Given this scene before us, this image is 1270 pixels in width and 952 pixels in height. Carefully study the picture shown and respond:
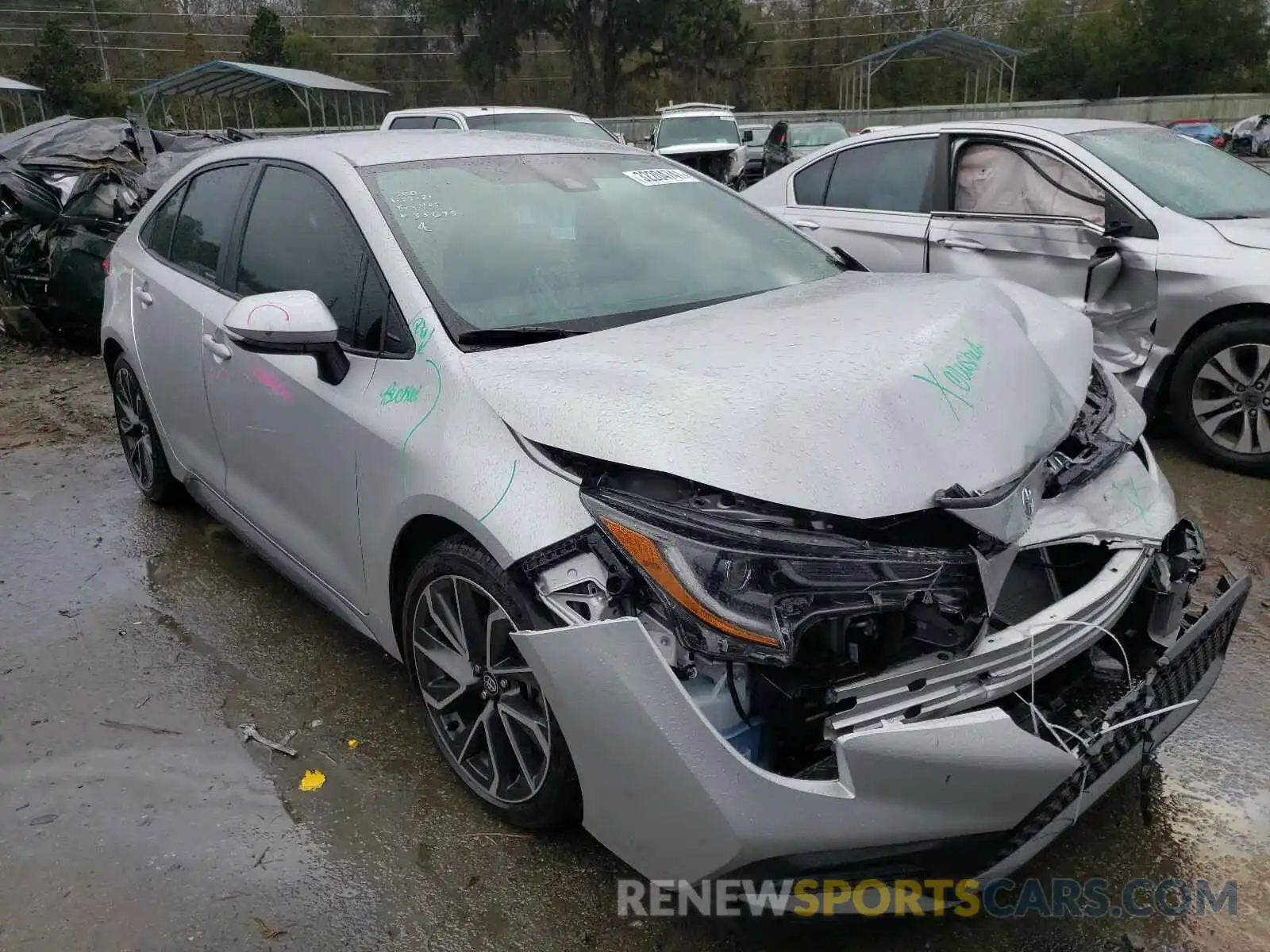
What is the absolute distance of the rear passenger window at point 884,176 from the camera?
575 centimetres

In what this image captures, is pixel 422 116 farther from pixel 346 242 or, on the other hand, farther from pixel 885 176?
pixel 346 242

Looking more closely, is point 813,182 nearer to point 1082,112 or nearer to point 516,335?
point 516,335

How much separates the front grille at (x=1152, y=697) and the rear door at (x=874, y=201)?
144 inches

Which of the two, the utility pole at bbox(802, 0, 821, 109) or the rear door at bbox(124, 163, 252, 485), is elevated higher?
the utility pole at bbox(802, 0, 821, 109)

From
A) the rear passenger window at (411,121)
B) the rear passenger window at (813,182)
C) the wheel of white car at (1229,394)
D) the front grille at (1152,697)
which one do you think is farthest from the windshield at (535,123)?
the front grille at (1152,697)

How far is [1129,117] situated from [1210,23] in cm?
953

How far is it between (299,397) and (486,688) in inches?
42.4

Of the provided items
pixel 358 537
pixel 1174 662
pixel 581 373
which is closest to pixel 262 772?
pixel 358 537

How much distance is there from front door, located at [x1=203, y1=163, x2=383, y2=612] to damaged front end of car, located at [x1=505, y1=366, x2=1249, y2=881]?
2.83ft

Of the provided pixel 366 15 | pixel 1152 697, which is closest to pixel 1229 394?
pixel 1152 697

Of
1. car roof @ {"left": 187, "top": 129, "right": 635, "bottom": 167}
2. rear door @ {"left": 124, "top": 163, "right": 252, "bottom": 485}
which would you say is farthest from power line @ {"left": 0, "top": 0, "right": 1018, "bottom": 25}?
car roof @ {"left": 187, "top": 129, "right": 635, "bottom": 167}

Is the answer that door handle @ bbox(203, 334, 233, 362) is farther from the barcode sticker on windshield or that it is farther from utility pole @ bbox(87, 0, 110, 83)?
utility pole @ bbox(87, 0, 110, 83)

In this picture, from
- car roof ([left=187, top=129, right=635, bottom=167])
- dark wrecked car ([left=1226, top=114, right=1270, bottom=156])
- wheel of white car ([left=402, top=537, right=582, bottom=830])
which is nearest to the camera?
wheel of white car ([left=402, top=537, right=582, bottom=830])

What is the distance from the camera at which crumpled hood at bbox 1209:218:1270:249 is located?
4.61 meters
